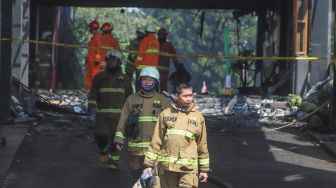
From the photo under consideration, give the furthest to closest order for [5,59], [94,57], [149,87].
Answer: [94,57] → [5,59] → [149,87]

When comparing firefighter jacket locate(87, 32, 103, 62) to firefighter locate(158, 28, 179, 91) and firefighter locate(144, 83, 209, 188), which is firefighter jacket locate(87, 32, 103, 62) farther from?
firefighter locate(144, 83, 209, 188)

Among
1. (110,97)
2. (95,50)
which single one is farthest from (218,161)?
(95,50)

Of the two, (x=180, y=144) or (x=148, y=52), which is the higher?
(x=148, y=52)

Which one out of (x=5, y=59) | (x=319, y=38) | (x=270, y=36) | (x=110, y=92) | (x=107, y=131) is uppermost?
(x=270, y=36)

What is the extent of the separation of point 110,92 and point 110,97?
75 millimetres

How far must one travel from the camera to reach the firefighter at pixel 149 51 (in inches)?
728

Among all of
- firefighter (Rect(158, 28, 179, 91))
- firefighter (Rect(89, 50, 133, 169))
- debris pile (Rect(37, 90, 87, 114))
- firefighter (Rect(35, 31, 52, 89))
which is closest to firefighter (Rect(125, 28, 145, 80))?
firefighter (Rect(158, 28, 179, 91))

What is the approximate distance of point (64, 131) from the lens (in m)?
15.4

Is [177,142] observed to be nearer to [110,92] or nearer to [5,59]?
[110,92]

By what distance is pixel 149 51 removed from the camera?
18516 millimetres

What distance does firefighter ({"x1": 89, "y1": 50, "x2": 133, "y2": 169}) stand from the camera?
11.5m

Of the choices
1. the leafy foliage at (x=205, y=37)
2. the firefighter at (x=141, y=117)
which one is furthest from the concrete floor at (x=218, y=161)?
the leafy foliage at (x=205, y=37)

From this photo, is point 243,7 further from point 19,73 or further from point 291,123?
point 291,123

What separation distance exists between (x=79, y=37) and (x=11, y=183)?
31.2 m
